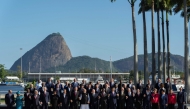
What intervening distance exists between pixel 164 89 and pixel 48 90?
738 centimetres

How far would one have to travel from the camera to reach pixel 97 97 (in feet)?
90.4

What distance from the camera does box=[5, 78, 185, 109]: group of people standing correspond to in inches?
1070

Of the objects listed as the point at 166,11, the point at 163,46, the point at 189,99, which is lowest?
the point at 189,99

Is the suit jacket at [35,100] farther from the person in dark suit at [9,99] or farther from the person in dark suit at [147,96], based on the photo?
the person in dark suit at [147,96]

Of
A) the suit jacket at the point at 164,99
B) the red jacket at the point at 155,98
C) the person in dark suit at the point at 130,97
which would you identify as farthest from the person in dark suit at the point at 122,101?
the suit jacket at the point at 164,99

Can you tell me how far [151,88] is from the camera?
27641 mm

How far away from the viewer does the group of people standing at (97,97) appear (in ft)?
89.1

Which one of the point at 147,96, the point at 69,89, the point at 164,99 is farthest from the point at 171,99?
the point at 69,89

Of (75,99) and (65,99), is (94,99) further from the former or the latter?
(65,99)

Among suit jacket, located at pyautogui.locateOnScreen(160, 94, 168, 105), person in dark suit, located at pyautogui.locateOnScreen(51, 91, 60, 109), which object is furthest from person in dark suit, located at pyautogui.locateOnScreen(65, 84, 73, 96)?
suit jacket, located at pyautogui.locateOnScreen(160, 94, 168, 105)

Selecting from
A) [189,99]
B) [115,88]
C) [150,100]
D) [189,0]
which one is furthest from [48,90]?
[189,0]

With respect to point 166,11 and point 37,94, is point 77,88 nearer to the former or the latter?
point 37,94

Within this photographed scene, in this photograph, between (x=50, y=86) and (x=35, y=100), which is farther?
(x=50, y=86)

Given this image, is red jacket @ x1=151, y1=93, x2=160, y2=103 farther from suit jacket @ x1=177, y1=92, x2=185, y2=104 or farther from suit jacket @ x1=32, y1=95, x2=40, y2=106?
suit jacket @ x1=32, y1=95, x2=40, y2=106
